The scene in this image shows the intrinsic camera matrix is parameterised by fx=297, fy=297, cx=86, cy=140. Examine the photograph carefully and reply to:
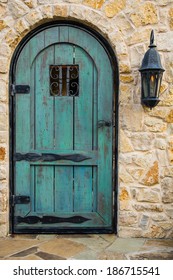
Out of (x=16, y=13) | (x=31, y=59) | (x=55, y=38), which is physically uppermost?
(x=16, y=13)

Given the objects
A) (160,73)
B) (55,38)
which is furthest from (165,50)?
(55,38)

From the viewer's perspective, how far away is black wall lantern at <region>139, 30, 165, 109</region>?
2.59 m

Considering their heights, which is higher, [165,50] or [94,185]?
[165,50]

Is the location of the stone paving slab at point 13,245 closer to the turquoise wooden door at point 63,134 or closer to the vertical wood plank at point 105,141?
the turquoise wooden door at point 63,134

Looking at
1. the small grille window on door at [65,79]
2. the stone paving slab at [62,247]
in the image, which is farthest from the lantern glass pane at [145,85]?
the stone paving slab at [62,247]

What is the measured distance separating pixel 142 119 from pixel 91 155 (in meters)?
0.60

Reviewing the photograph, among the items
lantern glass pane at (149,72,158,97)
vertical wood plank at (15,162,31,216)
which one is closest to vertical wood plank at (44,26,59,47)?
lantern glass pane at (149,72,158,97)

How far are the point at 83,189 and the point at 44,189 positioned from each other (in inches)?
15.3

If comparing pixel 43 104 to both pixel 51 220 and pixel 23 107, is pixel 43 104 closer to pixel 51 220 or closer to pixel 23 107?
pixel 23 107

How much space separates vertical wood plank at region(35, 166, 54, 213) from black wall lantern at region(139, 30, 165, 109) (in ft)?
3.85

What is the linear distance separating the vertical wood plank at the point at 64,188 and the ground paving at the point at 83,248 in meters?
0.29

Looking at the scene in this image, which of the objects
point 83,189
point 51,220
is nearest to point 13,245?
point 51,220

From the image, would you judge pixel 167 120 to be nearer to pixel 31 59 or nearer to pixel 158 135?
pixel 158 135

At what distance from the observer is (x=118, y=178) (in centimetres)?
286
